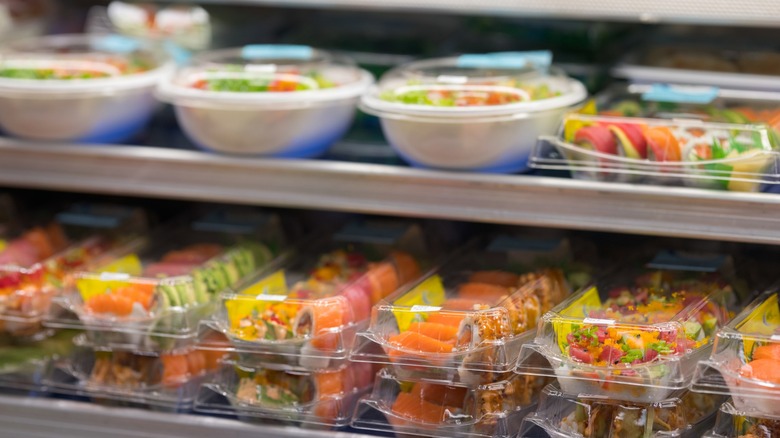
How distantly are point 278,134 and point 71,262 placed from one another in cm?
60

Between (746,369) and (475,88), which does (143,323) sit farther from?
(746,369)

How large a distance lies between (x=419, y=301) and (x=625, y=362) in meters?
0.42

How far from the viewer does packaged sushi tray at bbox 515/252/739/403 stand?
1657mm

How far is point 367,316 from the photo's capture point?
196 cm

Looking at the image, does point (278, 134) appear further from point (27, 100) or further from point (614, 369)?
point (614, 369)

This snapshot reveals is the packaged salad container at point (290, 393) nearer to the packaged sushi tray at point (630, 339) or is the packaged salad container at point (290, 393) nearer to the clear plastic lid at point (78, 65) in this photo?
the packaged sushi tray at point (630, 339)

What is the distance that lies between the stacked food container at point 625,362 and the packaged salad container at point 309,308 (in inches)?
13.8

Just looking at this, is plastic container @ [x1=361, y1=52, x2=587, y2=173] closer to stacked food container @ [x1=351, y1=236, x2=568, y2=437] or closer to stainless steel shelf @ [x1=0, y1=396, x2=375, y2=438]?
stacked food container @ [x1=351, y1=236, x2=568, y2=437]

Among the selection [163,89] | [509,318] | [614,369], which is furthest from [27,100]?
[614,369]

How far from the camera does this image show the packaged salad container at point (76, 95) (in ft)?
6.75

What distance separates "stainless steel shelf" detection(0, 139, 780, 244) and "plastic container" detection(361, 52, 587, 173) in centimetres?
5

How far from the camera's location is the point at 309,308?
187 centimetres

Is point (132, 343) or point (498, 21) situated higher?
point (498, 21)

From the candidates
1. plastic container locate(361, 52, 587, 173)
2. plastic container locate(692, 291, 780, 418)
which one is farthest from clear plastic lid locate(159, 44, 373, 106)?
plastic container locate(692, 291, 780, 418)
